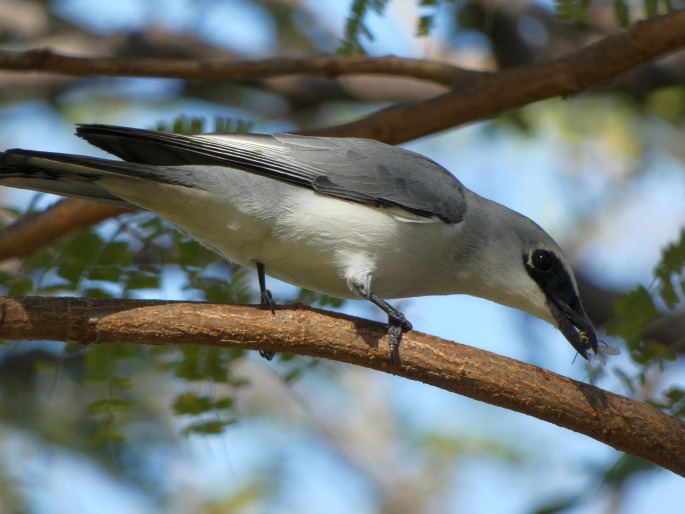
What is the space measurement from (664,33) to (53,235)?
3676mm

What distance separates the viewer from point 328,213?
4.89 meters

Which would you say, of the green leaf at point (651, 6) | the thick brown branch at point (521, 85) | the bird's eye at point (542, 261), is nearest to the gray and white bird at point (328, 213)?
the bird's eye at point (542, 261)

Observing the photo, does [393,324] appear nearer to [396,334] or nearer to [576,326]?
[396,334]

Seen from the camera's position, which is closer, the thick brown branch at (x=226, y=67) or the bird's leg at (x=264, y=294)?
the bird's leg at (x=264, y=294)

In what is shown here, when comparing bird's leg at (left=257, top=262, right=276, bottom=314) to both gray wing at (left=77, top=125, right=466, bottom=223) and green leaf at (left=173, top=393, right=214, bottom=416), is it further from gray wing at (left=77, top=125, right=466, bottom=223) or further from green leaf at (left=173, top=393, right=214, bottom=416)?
green leaf at (left=173, top=393, right=214, bottom=416)

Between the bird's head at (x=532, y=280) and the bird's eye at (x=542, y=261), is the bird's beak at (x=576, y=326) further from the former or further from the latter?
the bird's eye at (x=542, y=261)

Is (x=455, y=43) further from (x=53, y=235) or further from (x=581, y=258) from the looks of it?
(x=53, y=235)

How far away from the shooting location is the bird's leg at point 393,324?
4309 mm

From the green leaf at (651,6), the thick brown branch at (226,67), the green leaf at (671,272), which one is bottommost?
the green leaf at (671,272)

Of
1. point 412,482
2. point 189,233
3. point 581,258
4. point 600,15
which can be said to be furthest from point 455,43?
point 412,482

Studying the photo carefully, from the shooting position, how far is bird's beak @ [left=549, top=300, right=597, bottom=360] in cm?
508

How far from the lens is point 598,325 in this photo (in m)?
7.80

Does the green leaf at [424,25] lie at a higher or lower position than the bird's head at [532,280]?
higher

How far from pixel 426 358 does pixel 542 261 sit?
137 cm
